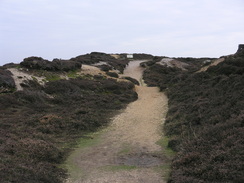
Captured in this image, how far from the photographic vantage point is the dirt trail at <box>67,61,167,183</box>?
8391 millimetres

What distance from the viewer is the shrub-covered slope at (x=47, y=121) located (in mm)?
8250

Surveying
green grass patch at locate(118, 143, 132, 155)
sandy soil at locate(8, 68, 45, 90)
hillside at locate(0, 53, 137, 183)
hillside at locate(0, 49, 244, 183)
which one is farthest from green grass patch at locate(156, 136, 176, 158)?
sandy soil at locate(8, 68, 45, 90)

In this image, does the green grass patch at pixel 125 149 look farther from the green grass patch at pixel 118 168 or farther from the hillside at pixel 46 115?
the hillside at pixel 46 115

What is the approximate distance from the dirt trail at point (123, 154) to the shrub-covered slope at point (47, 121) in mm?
800

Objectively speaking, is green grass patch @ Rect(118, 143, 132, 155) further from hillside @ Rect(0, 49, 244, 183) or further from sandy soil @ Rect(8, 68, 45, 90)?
sandy soil @ Rect(8, 68, 45, 90)

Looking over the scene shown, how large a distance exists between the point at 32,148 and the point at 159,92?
62.4 ft

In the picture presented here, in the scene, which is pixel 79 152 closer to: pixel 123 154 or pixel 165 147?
pixel 123 154

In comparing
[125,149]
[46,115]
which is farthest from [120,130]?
[46,115]

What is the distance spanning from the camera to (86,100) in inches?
835

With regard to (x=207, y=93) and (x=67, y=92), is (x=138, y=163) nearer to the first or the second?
(x=207, y=93)

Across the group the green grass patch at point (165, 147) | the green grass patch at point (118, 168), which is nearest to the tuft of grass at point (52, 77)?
the green grass patch at point (165, 147)

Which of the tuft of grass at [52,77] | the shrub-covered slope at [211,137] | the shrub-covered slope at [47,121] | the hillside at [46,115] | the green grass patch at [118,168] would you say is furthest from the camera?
the tuft of grass at [52,77]

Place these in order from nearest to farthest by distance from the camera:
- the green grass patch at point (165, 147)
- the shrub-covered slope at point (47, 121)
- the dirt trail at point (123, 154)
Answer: the shrub-covered slope at point (47, 121)
the dirt trail at point (123, 154)
the green grass patch at point (165, 147)

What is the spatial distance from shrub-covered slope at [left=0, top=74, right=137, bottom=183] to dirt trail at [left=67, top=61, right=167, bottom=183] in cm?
80
